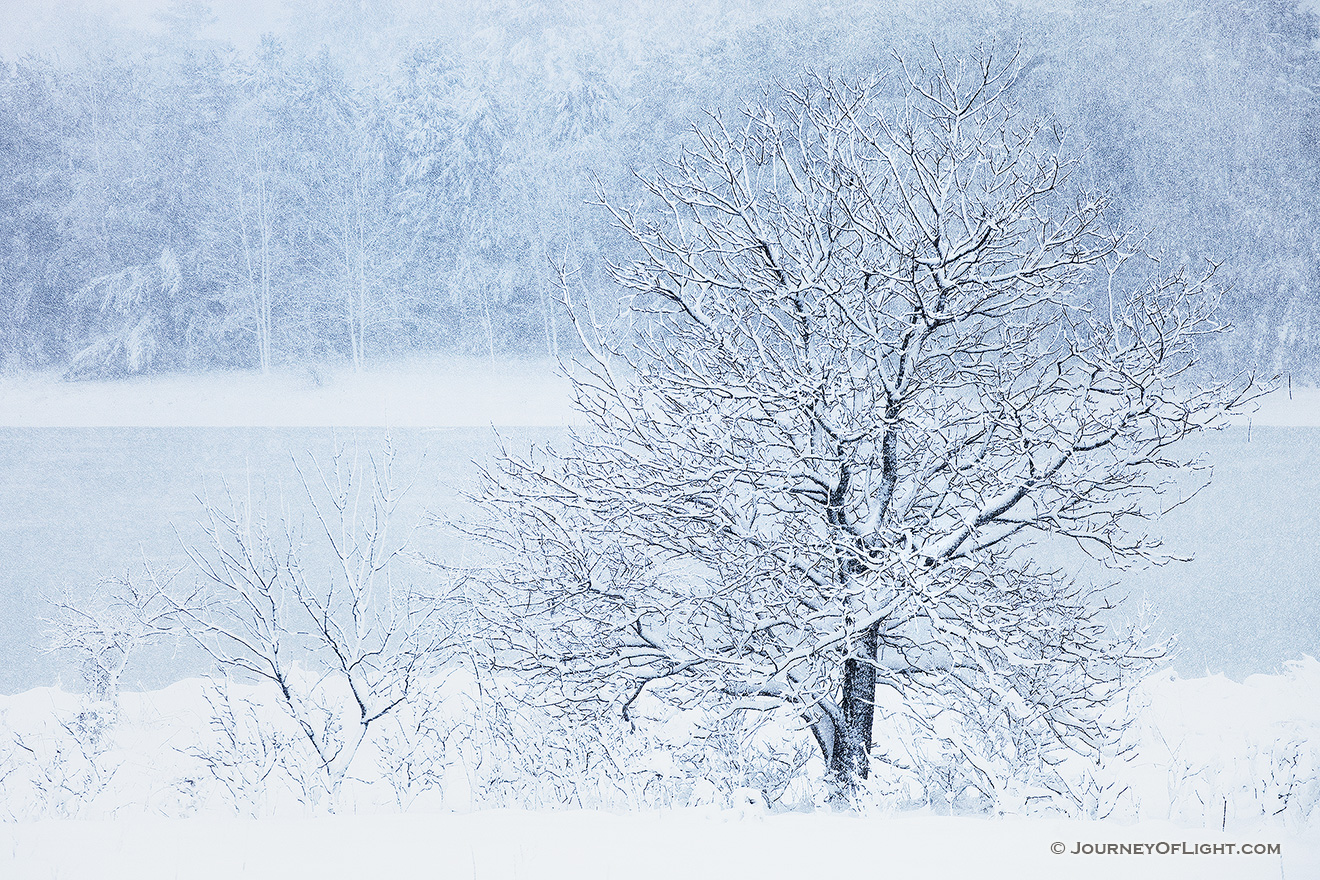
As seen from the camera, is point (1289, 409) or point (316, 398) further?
point (316, 398)

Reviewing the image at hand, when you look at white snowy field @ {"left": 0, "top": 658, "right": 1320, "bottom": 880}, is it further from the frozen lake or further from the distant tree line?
the distant tree line

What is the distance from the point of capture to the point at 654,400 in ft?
20.2

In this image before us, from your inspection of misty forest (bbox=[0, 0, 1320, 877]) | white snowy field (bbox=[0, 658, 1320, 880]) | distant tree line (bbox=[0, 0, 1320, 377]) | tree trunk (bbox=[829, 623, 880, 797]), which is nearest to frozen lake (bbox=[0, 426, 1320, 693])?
misty forest (bbox=[0, 0, 1320, 877])

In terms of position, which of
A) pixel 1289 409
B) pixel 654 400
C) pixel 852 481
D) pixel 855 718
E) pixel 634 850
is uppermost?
pixel 1289 409

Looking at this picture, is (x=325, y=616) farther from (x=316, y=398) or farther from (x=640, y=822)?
(x=316, y=398)

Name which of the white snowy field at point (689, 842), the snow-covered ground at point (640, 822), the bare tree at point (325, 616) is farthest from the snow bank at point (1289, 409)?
the bare tree at point (325, 616)

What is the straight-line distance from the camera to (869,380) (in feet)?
12.9

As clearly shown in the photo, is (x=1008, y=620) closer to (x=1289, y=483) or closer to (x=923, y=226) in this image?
(x=923, y=226)

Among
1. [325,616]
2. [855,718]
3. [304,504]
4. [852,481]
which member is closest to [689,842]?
[855,718]

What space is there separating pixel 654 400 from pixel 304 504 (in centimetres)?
319

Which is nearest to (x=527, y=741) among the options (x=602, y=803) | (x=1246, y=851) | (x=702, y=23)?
(x=602, y=803)

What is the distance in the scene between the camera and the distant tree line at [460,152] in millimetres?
6152

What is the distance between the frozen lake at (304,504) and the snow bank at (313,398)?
0.10 m

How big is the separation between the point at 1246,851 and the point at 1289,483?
4329mm
